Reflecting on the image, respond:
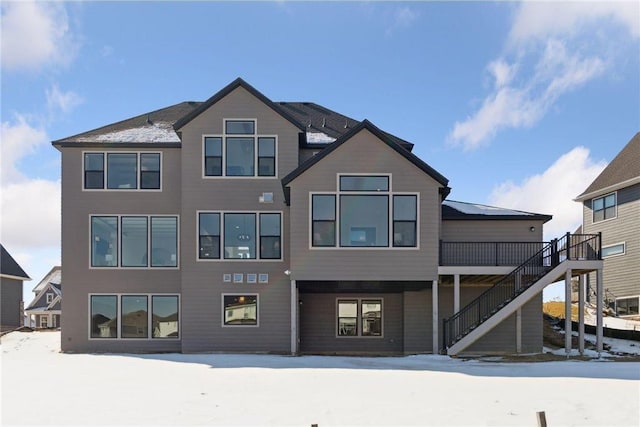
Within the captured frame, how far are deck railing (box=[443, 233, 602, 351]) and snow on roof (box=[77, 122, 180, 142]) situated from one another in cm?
1199

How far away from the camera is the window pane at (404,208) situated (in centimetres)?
1930

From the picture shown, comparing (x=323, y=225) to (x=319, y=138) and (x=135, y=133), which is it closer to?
(x=319, y=138)

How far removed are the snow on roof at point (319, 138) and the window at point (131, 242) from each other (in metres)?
5.86

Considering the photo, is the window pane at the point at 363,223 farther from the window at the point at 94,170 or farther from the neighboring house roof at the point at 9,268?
the neighboring house roof at the point at 9,268

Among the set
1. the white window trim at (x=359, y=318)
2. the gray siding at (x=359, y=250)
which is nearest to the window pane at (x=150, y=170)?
the gray siding at (x=359, y=250)

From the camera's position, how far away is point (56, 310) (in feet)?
171

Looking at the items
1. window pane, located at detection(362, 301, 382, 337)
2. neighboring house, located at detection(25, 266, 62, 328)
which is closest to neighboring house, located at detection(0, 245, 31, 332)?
neighboring house, located at detection(25, 266, 62, 328)

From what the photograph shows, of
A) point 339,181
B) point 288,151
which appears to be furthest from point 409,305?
point 288,151

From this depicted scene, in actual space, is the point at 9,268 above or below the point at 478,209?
below

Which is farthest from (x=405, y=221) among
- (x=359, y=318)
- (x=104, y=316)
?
(x=104, y=316)

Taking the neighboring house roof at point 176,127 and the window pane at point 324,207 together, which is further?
the neighboring house roof at point 176,127

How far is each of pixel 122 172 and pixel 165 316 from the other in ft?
18.2

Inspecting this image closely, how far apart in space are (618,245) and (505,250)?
469 inches

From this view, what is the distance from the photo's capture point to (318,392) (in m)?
12.2
